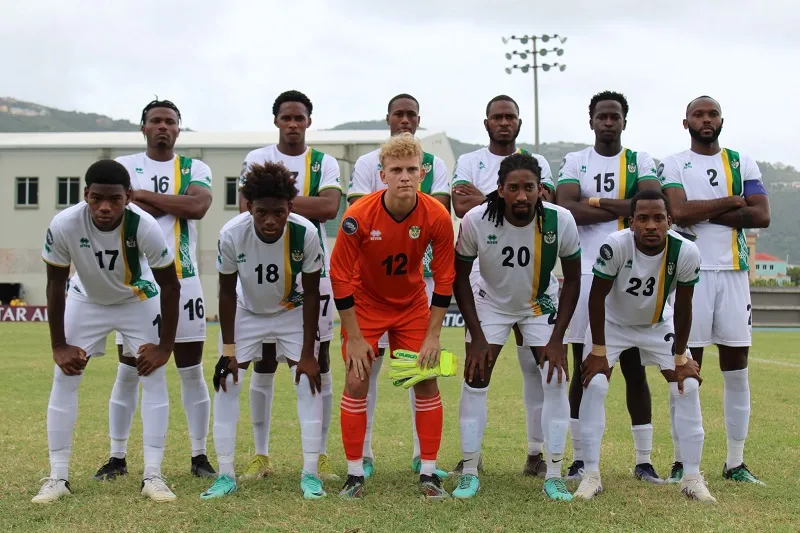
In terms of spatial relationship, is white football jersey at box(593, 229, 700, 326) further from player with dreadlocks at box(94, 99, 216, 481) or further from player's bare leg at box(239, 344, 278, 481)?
player with dreadlocks at box(94, 99, 216, 481)

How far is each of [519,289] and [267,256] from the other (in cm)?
167

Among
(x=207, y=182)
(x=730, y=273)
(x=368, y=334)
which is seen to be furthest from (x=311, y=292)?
(x=730, y=273)

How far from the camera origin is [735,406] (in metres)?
6.34

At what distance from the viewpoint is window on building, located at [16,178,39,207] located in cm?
4384

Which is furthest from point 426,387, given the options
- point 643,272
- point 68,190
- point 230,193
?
point 68,190

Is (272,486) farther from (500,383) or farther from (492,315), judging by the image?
(500,383)

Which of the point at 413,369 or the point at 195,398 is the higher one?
the point at 413,369

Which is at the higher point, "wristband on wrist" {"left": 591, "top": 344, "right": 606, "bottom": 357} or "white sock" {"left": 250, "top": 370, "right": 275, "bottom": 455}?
"wristband on wrist" {"left": 591, "top": 344, "right": 606, "bottom": 357}

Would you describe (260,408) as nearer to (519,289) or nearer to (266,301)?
(266,301)

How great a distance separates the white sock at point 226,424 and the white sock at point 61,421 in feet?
2.97

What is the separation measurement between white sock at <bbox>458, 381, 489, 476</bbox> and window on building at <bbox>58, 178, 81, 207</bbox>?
4146cm

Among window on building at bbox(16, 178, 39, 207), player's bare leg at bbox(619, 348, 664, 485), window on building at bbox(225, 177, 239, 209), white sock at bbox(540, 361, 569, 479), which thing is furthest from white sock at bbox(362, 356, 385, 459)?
window on building at bbox(16, 178, 39, 207)

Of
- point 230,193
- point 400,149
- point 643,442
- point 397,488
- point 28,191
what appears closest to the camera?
point 400,149

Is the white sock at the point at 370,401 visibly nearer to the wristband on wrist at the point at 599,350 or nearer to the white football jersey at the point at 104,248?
the wristband on wrist at the point at 599,350
